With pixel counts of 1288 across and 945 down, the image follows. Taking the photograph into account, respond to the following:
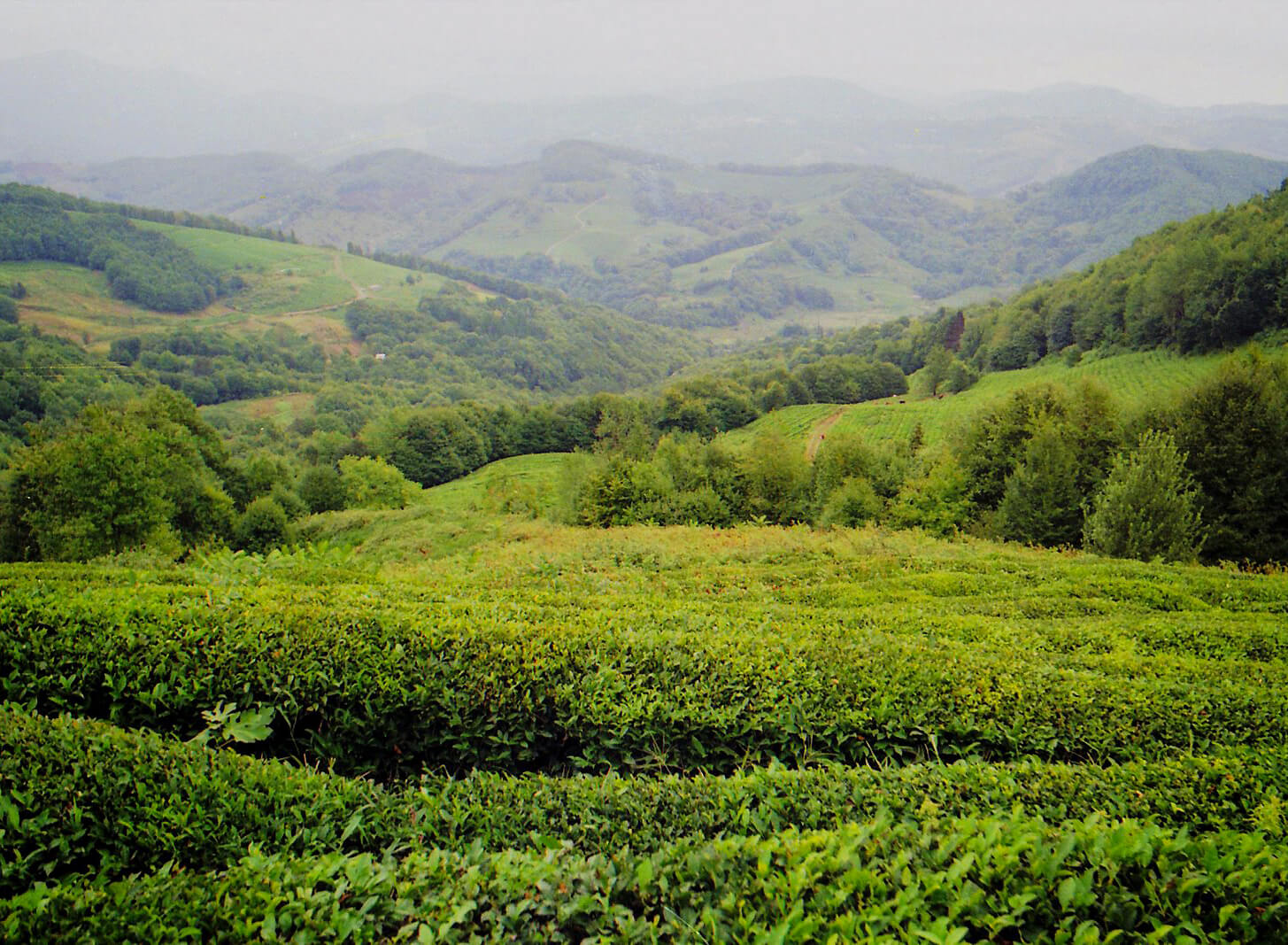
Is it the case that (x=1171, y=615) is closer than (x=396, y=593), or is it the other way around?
(x=396, y=593)

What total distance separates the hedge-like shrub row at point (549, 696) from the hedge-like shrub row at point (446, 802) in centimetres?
87

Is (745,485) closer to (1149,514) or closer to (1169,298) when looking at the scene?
(1149,514)

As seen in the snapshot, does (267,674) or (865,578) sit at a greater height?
(267,674)

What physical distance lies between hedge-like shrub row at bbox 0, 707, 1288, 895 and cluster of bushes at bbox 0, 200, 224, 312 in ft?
680

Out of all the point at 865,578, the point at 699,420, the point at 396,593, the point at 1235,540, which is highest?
the point at 396,593

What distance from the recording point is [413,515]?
134 feet

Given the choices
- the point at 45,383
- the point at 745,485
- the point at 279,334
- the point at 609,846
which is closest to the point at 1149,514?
the point at 745,485

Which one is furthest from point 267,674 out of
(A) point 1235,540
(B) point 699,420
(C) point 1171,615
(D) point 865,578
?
(B) point 699,420

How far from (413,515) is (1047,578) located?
118ft

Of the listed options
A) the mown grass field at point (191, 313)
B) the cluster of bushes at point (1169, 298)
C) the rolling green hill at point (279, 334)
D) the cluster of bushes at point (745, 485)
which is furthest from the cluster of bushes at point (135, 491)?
the mown grass field at point (191, 313)

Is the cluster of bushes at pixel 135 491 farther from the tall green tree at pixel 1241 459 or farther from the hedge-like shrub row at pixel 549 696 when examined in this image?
the tall green tree at pixel 1241 459

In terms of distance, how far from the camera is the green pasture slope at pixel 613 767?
10.7 feet

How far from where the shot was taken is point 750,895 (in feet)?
→ 11.3

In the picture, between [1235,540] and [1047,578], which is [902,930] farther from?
[1235,540]
